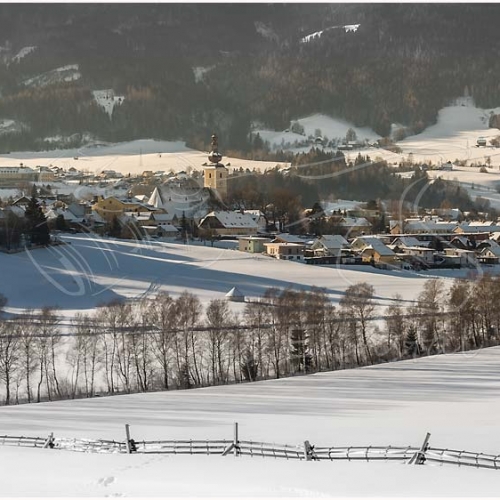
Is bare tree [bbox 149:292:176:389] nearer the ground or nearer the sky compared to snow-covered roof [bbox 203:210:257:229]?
nearer the ground

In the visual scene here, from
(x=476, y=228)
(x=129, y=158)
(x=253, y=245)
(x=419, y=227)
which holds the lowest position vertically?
(x=253, y=245)

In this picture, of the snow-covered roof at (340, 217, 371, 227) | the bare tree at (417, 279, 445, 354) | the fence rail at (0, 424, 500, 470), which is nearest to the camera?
the fence rail at (0, 424, 500, 470)

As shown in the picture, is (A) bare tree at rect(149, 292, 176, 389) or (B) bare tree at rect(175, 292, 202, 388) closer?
(B) bare tree at rect(175, 292, 202, 388)

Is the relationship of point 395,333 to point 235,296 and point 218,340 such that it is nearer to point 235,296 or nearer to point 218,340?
point 218,340

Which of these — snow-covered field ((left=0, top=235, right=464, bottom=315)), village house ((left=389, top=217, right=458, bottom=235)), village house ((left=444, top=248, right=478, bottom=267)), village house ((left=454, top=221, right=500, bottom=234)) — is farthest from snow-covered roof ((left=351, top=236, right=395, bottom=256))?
village house ((left=454, top=221, right=500, bottom=234))

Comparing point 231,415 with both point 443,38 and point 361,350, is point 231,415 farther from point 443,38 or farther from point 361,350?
point 443,38

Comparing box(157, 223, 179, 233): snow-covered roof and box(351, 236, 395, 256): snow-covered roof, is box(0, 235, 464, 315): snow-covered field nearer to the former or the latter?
box(351, 236, 395, 256): snow-covered roof

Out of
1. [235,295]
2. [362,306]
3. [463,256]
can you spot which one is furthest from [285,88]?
[362,306]
